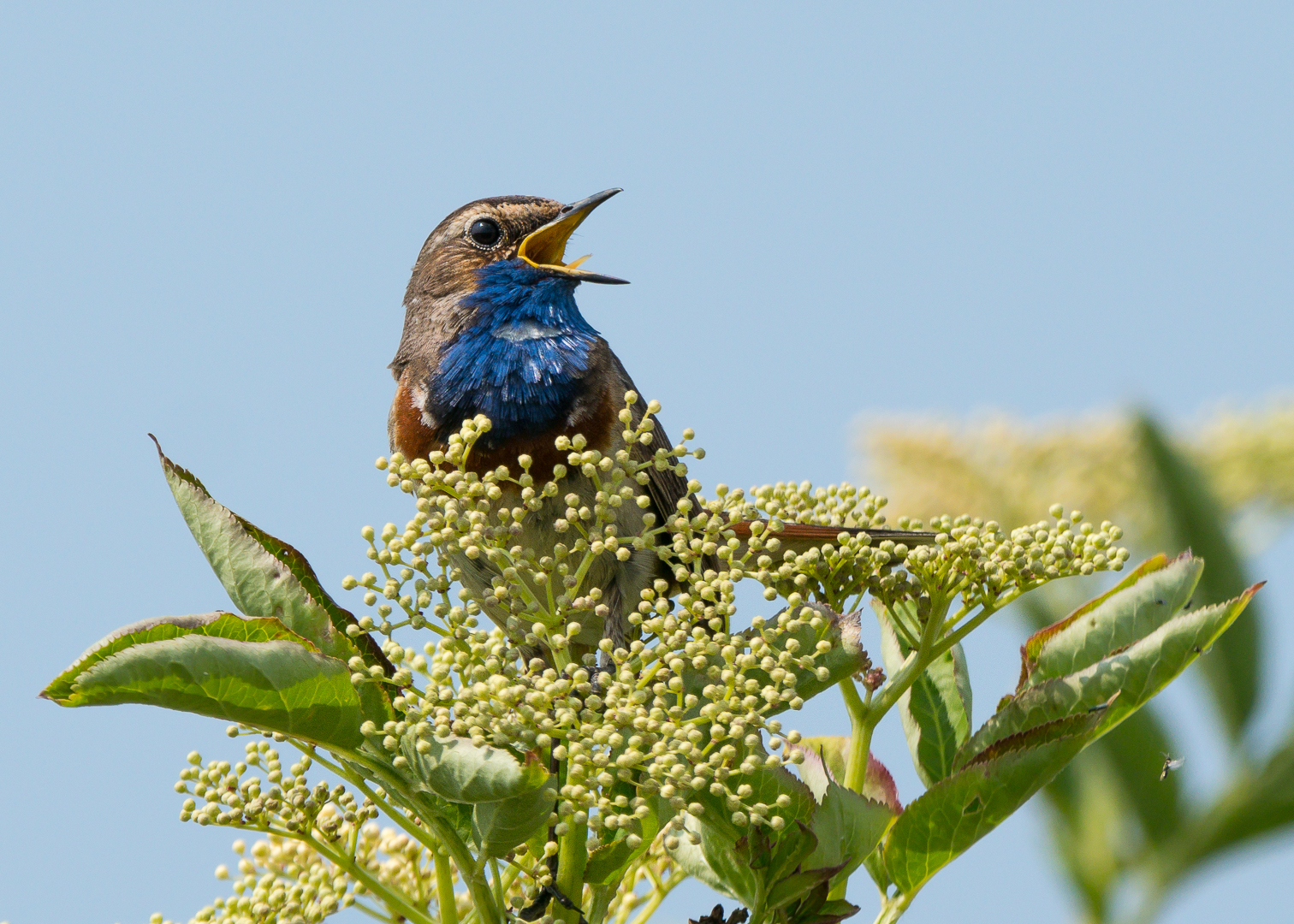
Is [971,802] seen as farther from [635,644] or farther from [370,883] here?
[370,883]

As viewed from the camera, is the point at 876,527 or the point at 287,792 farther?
the point at 876,527

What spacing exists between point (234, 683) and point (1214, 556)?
242cm

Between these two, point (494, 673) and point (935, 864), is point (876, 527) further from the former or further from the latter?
point (494, 673)

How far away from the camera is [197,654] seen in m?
1.61

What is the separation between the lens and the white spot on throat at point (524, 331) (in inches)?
119

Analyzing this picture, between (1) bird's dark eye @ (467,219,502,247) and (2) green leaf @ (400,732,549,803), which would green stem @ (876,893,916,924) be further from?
(1) bird's dark eye @ (467,219,502,247)

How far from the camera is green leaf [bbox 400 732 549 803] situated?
1.56 m

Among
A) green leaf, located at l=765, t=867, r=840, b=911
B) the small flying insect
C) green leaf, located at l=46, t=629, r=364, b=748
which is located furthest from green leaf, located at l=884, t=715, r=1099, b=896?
the small flying insect

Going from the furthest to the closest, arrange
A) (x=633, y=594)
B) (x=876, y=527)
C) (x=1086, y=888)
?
(x=1086, y=888) → (x=633, y=594) → (x=876, y=527)

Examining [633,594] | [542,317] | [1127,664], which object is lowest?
[1127,664]

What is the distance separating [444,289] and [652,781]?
1.98m

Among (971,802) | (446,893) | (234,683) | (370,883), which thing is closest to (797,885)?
(971,802)

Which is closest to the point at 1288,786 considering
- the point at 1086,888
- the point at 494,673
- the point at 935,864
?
the point at 1086,888

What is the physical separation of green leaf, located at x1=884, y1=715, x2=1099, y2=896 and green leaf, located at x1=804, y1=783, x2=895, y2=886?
55mm
